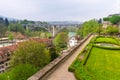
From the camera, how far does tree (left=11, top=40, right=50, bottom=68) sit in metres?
25.0

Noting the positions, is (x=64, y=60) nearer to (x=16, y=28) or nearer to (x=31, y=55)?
(x=31, y=55)

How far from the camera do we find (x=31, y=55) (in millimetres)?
25359

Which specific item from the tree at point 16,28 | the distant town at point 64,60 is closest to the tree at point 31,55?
the distant town at point 64,60

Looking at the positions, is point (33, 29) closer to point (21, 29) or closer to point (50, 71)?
point (21, 29)

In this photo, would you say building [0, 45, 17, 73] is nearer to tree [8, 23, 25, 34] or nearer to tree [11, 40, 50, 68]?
tree [11, 40, 50, 68]

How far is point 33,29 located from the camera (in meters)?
99.3

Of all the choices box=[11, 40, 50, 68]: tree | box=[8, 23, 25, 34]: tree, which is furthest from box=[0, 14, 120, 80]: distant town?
box=[8, 23, 25, 34]: tree

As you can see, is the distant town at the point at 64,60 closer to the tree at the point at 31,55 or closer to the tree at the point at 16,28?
the tree at the point at 31,55

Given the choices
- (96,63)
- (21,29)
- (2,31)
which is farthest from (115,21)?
(96,63)

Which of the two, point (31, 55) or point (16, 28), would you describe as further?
point (16, 28)

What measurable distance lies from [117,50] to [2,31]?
75.2 meters

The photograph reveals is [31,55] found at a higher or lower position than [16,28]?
lower

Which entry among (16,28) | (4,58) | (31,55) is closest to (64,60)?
(31,55)

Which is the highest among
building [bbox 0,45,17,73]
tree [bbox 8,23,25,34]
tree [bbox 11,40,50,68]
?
tree [bbox 8,23,25,34]
